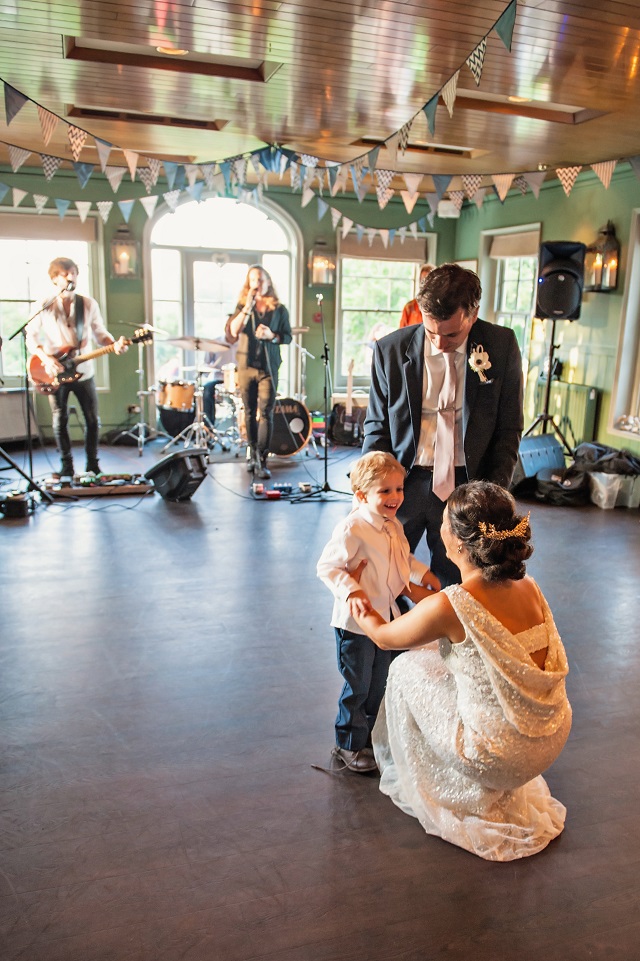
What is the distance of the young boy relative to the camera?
2357 millimetres

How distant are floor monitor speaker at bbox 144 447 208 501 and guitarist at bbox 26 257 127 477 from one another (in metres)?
1.01

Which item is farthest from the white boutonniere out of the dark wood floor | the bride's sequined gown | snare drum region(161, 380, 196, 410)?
snare drum region(161, 380, 196, 410)

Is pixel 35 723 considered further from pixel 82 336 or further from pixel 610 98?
pixel 610 98

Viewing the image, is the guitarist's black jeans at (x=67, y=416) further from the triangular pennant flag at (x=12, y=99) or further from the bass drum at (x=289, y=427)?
the triangular pennant flag at (x=12, y=99)

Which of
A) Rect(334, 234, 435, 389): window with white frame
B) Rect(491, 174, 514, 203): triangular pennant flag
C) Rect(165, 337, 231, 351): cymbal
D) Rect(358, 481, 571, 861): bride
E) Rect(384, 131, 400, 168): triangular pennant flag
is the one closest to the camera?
Rect(358, 481, 571, 861): bride

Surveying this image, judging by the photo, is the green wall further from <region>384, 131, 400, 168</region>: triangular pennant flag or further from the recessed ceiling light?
the recessed ceiling light

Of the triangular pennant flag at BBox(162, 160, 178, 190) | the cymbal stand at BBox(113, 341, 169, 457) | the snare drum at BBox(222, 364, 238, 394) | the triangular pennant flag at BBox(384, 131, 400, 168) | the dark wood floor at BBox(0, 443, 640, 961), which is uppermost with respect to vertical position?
the triangular pennant flag at BBox(384, 131, 400, 168)

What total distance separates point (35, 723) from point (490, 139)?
19.0ft

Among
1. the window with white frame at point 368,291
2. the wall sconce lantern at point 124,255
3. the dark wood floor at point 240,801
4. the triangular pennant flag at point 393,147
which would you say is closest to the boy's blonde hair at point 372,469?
the dark wood floor at point 240,801

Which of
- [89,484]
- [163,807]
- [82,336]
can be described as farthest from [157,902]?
[82,336]

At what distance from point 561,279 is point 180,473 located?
3.81m

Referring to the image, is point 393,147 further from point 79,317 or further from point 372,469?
point 372,469

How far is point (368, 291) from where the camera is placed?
10.2 meters

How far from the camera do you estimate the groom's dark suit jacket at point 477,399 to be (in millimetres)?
2701
